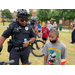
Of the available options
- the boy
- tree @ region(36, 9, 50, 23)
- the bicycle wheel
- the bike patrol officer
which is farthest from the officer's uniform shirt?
tree @ region(36, 9, 50, 23)

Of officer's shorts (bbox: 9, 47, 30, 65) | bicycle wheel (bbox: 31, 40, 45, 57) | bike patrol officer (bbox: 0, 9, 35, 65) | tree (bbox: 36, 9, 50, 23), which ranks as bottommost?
bicycle wheel (bbox: 31, 40, 45, 57)

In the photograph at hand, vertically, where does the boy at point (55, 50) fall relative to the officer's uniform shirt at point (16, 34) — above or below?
below

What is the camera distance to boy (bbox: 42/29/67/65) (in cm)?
193

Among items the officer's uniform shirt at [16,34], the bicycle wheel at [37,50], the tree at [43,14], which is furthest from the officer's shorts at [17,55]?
the tree at [43,14]

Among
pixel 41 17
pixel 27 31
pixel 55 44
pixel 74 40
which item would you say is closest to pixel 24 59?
pixel 27 31

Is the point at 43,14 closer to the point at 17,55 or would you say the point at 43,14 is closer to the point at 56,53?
the point at 17,55

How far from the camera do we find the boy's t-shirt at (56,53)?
77.2 inches

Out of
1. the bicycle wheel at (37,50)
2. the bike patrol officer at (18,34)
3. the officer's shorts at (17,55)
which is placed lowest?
the bicycle wheel at (37,50)

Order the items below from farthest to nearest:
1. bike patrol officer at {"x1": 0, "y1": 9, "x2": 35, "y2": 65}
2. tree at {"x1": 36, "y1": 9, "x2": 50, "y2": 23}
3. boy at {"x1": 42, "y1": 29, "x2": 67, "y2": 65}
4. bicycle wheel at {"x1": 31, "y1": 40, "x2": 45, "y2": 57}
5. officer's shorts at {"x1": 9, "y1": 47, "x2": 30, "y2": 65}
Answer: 1. tree at {"x1": 36, "y1": 9, "x2": 50, "y2": 23}
2. bicycle wheel at {"x1": 31, "y1": 40, "x2": 45, "y2": 57}
3. officer's shorts at {"x1": 9, "y1": 47, "x2": 30, "y2": 65}
4. bike patrol officer at {"x1": 0, "y1": 9, "x2": 35, "y2": 65}
5. boy at {"x1": 42, "y1": 29, "x2": 67, "y2": 65}

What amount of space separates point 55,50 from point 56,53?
0.09 m

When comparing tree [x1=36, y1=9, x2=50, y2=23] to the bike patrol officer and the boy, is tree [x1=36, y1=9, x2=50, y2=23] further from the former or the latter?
the boy

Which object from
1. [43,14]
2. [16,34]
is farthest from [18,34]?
[43,14]

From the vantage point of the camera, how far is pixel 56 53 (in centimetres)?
200

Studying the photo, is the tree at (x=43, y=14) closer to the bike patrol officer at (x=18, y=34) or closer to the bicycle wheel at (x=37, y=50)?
the bicycle wheel at (x=37, y=50)
